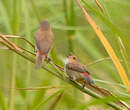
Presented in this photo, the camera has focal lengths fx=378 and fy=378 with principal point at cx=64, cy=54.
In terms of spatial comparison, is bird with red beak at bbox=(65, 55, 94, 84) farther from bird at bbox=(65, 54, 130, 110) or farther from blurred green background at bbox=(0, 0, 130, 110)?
blurred green background at bbox=(0, 0, 130, 110)

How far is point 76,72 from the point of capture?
117 inches

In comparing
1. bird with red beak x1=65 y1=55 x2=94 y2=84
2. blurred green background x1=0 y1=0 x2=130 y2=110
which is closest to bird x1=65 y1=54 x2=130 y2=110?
bird with red beak x1=65 y1=55 x2=94 y2=84

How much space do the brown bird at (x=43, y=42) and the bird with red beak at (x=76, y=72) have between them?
288mm

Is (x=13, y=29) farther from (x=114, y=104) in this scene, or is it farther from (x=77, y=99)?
(x=114, y=104)

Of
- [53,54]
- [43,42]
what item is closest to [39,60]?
[43,42]

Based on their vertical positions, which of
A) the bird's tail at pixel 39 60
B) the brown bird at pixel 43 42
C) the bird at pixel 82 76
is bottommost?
the bird at pixel 82 76

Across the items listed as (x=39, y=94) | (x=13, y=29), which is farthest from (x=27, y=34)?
(x=39, y=94)

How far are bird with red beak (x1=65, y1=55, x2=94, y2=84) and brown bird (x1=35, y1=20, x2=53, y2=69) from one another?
0.29 m

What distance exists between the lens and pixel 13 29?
3758 mm

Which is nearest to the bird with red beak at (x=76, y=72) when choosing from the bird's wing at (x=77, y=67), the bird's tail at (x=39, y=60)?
the bird's wing at (x=77, y=67)

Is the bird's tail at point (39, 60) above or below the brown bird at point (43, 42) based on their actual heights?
below

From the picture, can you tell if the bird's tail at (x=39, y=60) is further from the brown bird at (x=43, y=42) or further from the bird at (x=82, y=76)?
the bird at (x=82, y=76)

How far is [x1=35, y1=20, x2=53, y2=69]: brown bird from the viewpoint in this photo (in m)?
2.71

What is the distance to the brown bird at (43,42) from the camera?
8.90 feet
